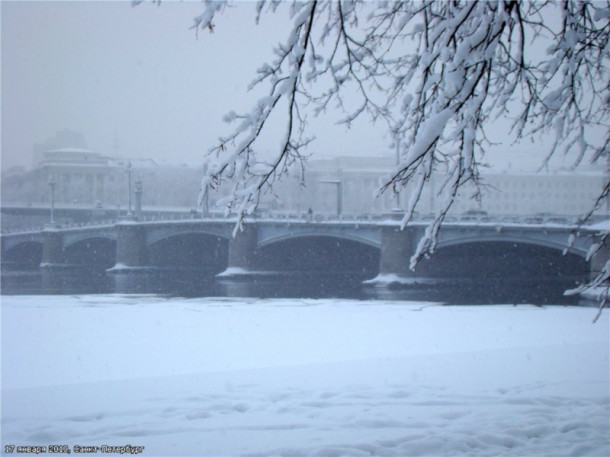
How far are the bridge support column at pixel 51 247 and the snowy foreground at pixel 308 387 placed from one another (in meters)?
32.1

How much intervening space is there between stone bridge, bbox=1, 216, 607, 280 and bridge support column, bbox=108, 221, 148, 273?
0.19 feet

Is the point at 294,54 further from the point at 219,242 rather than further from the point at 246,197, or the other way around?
the point at 219,242

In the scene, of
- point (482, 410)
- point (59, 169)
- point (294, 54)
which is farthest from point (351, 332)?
point (59, 169)

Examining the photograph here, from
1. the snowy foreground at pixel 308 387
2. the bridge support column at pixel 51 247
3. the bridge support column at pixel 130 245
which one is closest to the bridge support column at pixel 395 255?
the bridge support column at pixel 130 245

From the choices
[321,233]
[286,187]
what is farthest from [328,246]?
[286,187]

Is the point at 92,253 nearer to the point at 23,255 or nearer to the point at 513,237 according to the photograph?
the point at 23,255

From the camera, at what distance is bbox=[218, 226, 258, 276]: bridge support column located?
3659 cm

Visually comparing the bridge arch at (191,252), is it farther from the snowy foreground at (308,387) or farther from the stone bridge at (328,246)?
the snowy foreground at (308,387)

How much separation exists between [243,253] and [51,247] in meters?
15.7

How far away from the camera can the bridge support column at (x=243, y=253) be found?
36.6 metres

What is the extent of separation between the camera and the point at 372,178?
56.3 meters

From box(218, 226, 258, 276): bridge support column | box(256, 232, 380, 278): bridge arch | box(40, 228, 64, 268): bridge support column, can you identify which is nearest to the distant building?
box(40, 228, 64, 268): bridge support column

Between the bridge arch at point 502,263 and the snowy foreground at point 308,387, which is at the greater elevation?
the snowy foreground at point 308,387

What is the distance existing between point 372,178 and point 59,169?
1157 inches
